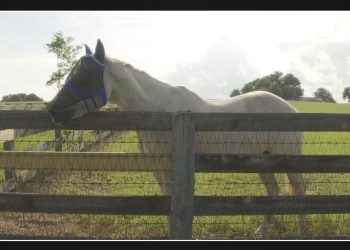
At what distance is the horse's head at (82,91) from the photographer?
4176mm

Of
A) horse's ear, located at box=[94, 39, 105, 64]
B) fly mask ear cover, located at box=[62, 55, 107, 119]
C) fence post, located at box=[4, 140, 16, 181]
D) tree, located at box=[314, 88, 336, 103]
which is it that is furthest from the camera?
tree, located at box=[314, 88, 336, 103]

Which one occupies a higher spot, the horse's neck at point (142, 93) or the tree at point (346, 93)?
the tree at point (346, 93)

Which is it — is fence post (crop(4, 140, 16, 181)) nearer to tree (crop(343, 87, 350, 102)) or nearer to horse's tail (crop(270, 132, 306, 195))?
horse's tail (crop(270, 132, 306, 195))

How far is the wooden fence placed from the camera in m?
3.94

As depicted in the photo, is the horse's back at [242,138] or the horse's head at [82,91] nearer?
the horse's head at [82,91]

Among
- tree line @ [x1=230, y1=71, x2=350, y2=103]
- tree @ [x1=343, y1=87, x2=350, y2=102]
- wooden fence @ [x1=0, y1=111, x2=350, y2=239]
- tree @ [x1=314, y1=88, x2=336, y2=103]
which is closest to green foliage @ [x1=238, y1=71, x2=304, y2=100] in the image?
tree line @ [x1=230, y1=71, x2=350, y2=103]

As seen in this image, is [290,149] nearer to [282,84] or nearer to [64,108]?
[64,108]

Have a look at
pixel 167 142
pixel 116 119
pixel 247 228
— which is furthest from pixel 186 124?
pixel 247 228

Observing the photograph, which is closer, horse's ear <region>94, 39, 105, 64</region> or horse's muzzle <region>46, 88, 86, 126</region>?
horse's muzzle <region>46, 88, 86, 126</region>

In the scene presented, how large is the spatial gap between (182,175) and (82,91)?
1.57 meters

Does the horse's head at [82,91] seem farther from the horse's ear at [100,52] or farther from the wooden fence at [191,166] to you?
the wooden fence at [191,166]

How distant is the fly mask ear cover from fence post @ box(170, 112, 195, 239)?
42.9 inches

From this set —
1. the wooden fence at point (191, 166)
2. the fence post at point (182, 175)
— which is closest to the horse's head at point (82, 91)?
the wooden fence at point (191, 166)

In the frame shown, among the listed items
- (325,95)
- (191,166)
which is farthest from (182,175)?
(325,95)
